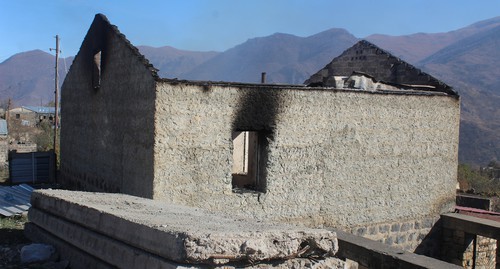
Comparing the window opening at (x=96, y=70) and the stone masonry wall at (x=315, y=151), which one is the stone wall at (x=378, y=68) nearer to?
the stone masonry wall at (x=315, y=151)

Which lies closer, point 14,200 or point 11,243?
point 11,243

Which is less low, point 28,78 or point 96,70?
point 28,78

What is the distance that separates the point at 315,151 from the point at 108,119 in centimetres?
392

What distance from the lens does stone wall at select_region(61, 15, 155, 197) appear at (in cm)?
797

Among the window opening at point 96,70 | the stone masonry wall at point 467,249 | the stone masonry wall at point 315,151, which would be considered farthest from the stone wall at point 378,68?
the window opening at point 96,70

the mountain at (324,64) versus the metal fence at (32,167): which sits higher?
the mountain at (324,64)

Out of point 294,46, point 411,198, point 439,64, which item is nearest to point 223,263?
point 411,198

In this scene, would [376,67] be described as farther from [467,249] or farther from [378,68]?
[467,249]

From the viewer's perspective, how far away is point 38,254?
5.14m

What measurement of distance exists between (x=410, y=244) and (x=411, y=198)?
1057mm

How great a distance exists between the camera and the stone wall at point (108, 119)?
797cm

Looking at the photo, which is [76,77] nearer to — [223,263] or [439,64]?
[223,263]

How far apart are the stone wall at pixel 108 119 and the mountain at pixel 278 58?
114885 mm

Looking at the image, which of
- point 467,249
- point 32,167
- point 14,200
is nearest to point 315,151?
point 467,249
